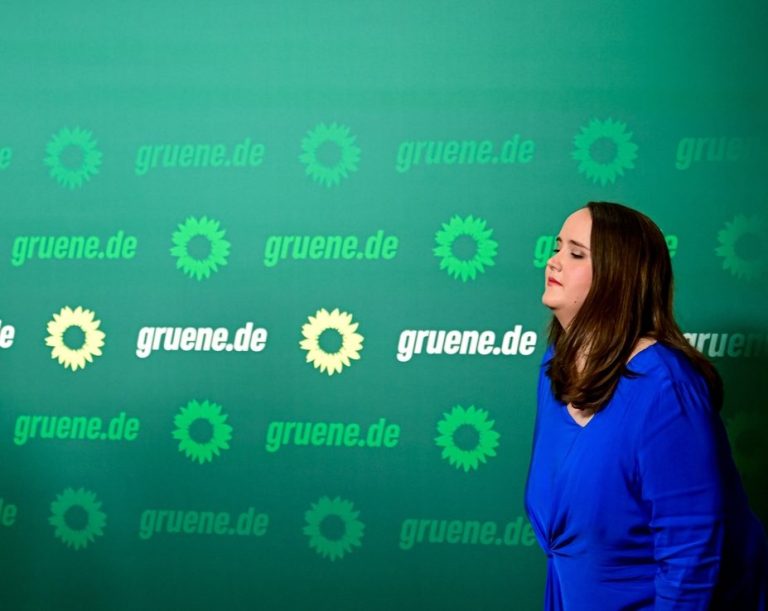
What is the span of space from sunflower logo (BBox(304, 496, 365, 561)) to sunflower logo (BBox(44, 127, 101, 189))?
118cm

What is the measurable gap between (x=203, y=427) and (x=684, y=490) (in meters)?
1.60

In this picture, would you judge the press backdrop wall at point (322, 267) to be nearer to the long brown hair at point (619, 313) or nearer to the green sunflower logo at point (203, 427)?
the green sunflower logo at point (203, 427)

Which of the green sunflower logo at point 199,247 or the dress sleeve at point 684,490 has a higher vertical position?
the green sunflower logo at point 199,247

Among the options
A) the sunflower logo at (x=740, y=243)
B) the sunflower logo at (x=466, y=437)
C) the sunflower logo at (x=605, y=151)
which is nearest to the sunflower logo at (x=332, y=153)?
the sunflower logo at (x=605, y=151)

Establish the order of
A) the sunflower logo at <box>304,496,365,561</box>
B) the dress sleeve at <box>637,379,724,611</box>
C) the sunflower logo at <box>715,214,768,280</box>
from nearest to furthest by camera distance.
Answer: the dress sleeve at <box>637,379,724,611</box>, the sunflower logo at <box>715,214,768,280</box>, the sunflower logo at <box>304,496,365,561</box>

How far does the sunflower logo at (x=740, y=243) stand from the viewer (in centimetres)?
247

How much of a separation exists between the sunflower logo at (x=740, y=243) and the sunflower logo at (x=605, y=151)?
322 mm

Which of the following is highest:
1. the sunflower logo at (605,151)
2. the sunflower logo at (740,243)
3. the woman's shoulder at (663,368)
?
Result: the sunflower logo at (605,151)

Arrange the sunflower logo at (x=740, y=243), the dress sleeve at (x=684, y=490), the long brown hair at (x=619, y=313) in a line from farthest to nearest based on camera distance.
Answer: the sunflower logo at (x=740, y=243) → the long brown hair at (x=619, y=313) → the dress sleeve at (x=684, y=490)

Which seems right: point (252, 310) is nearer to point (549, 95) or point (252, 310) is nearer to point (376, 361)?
point (376, 361)

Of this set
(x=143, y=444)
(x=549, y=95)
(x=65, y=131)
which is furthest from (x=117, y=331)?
(x=549, y=95)

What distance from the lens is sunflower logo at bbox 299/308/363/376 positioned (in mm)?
2574

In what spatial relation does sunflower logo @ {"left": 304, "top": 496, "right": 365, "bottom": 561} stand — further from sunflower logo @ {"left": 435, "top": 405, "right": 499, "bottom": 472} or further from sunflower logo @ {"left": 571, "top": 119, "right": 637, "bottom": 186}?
sunflower logo @ {"left": 571, "top": 119, "right": 637, "bottom": 186}

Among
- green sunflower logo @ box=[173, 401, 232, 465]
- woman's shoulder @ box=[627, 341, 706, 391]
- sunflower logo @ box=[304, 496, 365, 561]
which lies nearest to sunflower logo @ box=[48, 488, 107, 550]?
green sunflower logo @ box=[173, 401, 232, 465]
